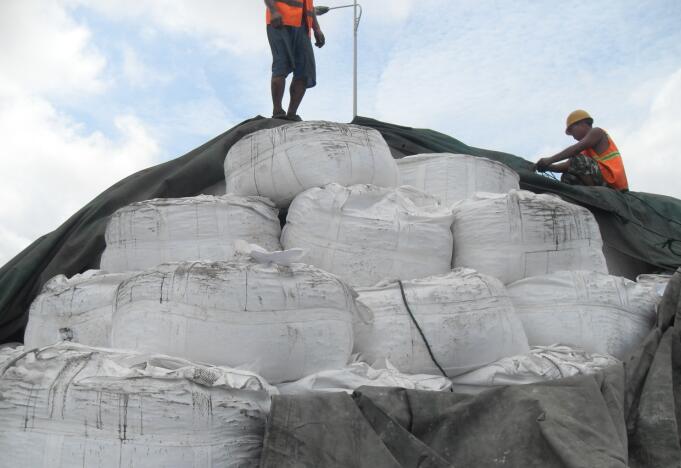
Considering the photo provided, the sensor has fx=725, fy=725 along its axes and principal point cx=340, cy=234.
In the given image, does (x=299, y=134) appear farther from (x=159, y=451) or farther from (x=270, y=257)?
(x=159, y=451)

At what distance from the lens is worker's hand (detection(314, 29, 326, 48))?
4.38m

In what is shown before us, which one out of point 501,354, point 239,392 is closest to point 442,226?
point 501,354

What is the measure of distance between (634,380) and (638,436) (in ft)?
0.58

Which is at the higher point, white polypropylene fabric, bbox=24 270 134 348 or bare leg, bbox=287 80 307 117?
A: bare leg, bbox=287 80 307 117

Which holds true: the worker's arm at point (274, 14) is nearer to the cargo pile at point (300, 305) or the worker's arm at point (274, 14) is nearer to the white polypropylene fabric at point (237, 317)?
the cargo pile at point (300, 305)

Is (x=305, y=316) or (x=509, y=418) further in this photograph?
(x=305, y=316)

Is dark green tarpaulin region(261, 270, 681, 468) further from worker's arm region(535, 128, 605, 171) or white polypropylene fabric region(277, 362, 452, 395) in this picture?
worker's arm region(535, 128, 605, 171)

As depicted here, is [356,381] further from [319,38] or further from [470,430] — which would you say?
[319,38]

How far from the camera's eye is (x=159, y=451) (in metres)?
1.41

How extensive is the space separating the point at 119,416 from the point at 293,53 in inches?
117

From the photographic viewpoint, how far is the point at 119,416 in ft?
4.61

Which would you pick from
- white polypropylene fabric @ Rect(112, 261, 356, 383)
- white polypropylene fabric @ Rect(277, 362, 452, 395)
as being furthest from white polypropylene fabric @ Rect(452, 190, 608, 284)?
white polypropylene fabric @ Rect(112, 261, 356, 383)

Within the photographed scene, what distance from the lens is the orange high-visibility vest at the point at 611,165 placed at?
11.9 ft

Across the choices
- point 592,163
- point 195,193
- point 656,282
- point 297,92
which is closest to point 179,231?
point 195,193
